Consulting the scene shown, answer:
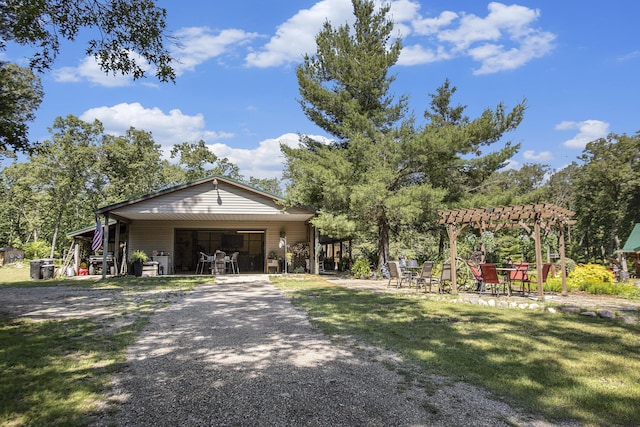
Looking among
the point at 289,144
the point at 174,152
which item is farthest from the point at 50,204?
the point at 289,144

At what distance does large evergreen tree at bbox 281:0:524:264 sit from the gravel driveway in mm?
9185

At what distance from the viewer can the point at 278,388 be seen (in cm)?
328

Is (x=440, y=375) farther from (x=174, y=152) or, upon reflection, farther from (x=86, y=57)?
(x=174, y=152)

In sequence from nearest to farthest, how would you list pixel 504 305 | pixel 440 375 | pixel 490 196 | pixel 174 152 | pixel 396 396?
pixel 396 396 → pixel 440 375 → pixel 504 305 → pixel 490 196 → pixel 174 152

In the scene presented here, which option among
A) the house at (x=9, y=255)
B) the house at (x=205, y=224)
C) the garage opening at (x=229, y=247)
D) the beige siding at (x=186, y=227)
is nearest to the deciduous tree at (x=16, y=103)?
the house at (x=205, y=224)

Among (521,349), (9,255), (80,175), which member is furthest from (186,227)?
(9,255)

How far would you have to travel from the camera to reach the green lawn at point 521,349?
121 inches

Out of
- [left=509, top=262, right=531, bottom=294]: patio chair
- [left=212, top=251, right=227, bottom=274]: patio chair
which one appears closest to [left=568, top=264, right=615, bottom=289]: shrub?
[left=509, top=262, right=531, bottom=294]: patio chair

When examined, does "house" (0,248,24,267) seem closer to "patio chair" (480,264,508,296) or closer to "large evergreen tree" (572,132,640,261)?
"patio chair" (480,264,508,296)

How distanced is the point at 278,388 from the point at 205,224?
16.3 meters

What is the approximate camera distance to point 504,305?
7961 mm

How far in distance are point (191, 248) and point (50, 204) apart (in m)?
15.6

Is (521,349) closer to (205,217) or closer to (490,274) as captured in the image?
(490,274)

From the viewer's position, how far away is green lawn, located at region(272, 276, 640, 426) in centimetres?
308
